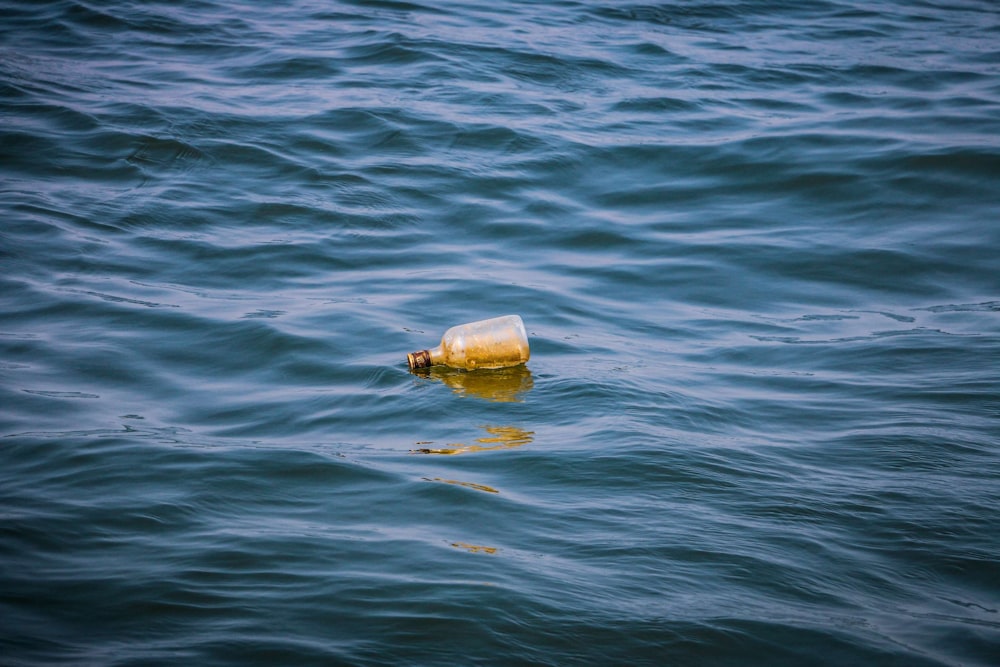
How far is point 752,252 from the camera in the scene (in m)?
7.47

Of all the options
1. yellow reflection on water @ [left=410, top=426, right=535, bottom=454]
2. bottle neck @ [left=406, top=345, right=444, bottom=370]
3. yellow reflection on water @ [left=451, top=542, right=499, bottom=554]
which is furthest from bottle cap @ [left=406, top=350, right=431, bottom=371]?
yellow reflection on water @ [left=451, top=542, right=499, bottom=554]

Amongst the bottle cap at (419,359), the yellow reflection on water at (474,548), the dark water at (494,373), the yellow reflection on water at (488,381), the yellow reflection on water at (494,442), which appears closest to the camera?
the dark water at (494,373)

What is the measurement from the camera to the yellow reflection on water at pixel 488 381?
502 centimetres

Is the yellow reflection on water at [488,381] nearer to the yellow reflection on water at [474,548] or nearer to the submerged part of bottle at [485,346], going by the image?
the submerged part of bottle at [485,346]

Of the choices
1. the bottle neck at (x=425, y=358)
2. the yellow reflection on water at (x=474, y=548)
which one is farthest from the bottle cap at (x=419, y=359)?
the yellow reflection on water at (x=474, y=548)

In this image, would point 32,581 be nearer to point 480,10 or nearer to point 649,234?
point 649,234

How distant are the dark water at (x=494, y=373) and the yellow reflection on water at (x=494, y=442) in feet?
0.08

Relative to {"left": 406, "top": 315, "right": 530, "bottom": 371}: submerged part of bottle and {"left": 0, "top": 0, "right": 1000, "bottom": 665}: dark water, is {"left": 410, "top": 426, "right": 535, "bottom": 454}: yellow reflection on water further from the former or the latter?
{"left": 406, "top": 315, "right": 530, "bottom": 371}: submerged part of bottle

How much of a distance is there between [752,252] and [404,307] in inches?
109

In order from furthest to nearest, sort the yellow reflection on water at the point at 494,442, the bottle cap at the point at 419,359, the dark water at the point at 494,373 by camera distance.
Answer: the bottle cap at the point at 419,359 < the yellow reflection on water at the point at 494,442 < the dark water at the point at 494,373

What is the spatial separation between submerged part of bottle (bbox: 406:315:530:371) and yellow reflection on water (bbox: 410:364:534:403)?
0.12ft

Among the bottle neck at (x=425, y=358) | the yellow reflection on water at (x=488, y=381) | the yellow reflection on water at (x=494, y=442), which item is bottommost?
the yellow reflection on water at (x=494, y=442)

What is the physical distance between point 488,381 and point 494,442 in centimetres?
75

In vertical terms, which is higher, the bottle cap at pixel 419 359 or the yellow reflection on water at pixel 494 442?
the bottle cap at pixel 419 359
